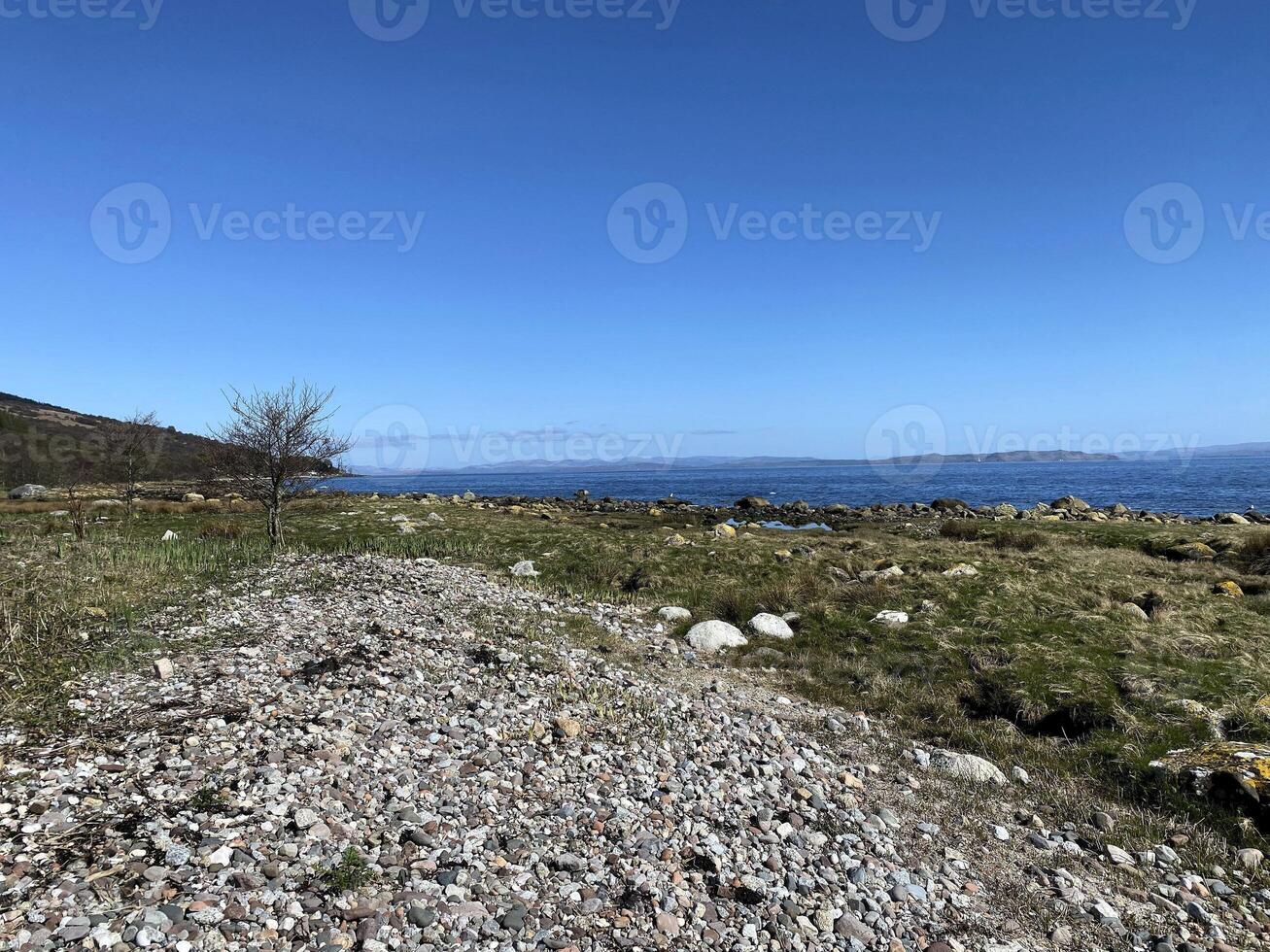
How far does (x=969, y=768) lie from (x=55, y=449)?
90895 mm

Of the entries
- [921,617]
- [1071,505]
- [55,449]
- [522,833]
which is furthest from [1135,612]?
[55,449]

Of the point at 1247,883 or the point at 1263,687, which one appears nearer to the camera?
the point at 1247,883

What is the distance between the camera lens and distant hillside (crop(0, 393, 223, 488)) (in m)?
57.5

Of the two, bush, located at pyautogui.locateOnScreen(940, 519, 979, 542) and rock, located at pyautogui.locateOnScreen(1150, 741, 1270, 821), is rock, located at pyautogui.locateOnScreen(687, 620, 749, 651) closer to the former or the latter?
rock, located at pyautogui.locateOnScreen(1150, 741, 1270, 821)

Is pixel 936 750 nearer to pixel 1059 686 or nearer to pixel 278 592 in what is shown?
pixel 1059 686

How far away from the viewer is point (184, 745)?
276 inches

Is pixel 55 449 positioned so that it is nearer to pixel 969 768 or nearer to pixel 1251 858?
pixel 969 768

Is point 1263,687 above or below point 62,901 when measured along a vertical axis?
below

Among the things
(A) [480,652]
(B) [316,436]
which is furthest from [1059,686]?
(B) [316,436]

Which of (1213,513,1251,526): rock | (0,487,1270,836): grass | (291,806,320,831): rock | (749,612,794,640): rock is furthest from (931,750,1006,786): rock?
(1213,513,1251,526): rock

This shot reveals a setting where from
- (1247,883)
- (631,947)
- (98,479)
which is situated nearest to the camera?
(631,947)

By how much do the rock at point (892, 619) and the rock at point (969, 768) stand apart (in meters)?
6.39

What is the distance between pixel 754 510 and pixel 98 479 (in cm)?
6678

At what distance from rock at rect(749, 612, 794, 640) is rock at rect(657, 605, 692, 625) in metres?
1.82
